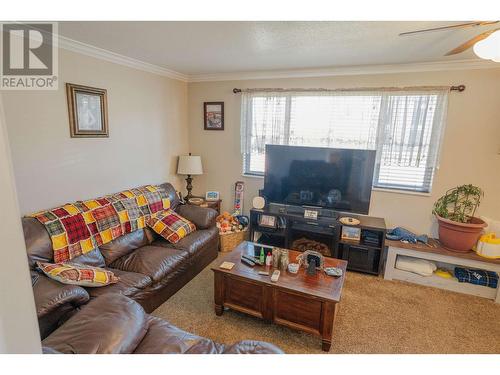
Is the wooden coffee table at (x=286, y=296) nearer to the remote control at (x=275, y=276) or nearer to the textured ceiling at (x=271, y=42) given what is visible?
the remote control at (x=275, y=276)

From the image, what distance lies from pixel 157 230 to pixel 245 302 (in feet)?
4.26

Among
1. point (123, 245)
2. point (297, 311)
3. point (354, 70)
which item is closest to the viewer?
point (297, 311)

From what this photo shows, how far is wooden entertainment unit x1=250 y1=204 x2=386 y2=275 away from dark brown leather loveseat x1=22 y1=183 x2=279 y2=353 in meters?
0.71

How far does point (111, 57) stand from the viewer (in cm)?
287

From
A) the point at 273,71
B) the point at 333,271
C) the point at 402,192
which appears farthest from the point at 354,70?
the point at 333,271

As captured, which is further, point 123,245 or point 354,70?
point 354,70

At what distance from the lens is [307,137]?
361cm

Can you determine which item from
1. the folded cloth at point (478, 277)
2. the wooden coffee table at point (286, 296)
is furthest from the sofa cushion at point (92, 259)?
the folded cloth at point (478, 277)

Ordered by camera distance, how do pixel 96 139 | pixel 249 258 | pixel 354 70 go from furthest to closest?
pixel 354 70
pixel 96 139
pixel 249 258

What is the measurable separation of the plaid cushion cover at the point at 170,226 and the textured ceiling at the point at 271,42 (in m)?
1.74

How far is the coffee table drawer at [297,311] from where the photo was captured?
204 centimetres

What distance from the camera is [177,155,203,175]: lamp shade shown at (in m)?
3.97

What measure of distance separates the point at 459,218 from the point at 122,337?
3.20 m

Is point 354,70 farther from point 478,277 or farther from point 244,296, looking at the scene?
point 244,296
